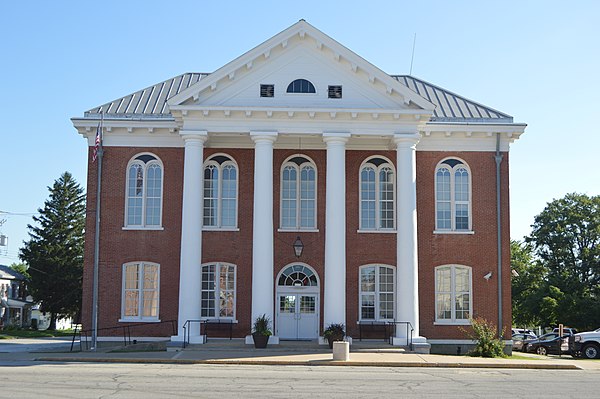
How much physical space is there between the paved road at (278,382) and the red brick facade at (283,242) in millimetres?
8608

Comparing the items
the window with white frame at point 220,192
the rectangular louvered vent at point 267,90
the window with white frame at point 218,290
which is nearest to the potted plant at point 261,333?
the window with white frame at point 218,290

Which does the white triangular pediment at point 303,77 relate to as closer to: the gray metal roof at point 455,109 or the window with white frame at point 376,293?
the gray metal roof at point 455,109

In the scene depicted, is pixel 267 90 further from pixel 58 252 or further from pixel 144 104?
pixel 58 252

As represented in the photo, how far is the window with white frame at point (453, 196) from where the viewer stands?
33.8 m

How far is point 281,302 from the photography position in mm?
33469

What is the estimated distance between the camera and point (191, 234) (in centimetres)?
3012

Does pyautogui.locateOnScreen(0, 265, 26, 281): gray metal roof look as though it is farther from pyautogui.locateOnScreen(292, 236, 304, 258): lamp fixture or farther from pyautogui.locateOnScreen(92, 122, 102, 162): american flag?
pyautogui.locateOnScreen(292, 236, 304, 258): lamp fixture

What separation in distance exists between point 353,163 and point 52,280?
4382cm

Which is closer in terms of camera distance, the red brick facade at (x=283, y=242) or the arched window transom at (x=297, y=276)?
the red brick facade at (x=283, y=242)

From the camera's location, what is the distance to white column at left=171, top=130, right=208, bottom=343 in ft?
97.9

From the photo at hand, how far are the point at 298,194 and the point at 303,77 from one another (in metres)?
5.26

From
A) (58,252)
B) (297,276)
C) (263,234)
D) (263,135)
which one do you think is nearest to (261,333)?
(263,234)

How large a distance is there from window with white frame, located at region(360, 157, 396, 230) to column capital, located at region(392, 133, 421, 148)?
3109 mm

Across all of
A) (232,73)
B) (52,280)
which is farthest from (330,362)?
(52,280)
